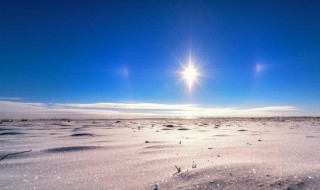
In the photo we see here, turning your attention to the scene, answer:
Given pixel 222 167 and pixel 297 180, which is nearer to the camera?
pixel 297 180

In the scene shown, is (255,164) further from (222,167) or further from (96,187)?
(96,187)

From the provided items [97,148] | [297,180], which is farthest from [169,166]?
[97,148]

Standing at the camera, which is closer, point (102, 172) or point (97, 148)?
point (102, 172)

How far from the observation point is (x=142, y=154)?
152 inches

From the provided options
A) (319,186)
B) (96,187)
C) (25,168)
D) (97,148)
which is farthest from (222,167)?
(97,148)

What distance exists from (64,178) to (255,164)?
1829mm

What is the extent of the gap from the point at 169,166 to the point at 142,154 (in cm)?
93

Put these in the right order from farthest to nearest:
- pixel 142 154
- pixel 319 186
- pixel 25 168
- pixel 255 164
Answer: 1. pixel 142 154
2. pixel 25 168
3. pixel 255 164
4. pixel 319 186

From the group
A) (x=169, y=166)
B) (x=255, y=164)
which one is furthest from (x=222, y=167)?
(x=169, y=166)

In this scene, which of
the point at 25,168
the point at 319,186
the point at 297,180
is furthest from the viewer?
the point at 25,168

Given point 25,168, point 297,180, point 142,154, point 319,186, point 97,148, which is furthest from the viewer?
point 97,148

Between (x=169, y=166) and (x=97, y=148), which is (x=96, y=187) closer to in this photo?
(x=169, y=166)

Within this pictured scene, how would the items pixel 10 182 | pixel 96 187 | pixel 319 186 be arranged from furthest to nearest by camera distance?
pixel 10 182
pixel 96 187
pixel 319 186

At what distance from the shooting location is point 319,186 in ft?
6.56
